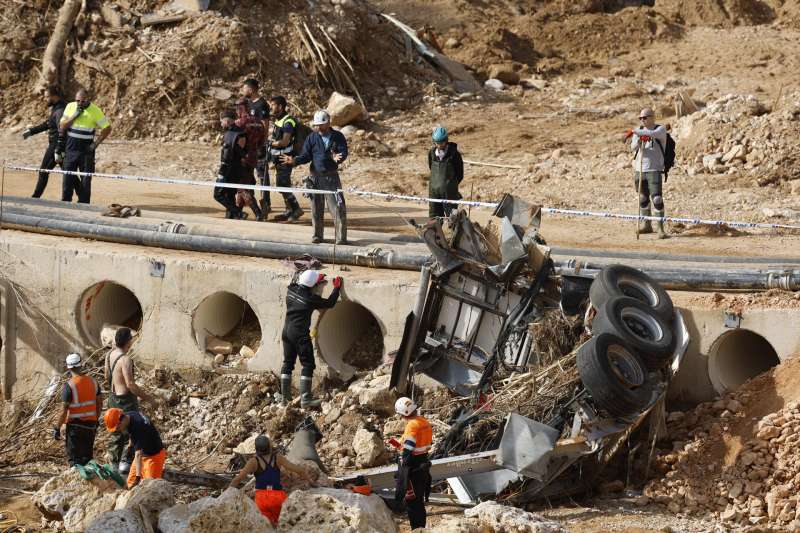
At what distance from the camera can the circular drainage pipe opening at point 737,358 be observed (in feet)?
44.1

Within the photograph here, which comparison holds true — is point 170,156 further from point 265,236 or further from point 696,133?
point 696,133

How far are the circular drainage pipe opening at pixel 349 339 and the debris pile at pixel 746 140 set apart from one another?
7252 mm

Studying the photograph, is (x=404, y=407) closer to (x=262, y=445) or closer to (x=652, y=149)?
(x=262, y=445)

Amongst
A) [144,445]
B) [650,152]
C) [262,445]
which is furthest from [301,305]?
[650,152]

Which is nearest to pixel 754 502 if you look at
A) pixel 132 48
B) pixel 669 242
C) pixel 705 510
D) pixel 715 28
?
pixel 705 510

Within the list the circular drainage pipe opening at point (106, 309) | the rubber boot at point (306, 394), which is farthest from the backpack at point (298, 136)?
the rubber boot at point (306, 394)

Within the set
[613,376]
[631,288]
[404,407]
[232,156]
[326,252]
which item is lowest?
[404,407]

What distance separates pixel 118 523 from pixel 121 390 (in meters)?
2.71

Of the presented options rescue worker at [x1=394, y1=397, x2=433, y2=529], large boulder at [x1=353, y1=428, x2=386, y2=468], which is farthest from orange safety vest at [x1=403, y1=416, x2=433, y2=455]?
large boulder at [x1=353, y1=428, x2=386, y2=468]

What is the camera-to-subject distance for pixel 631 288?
13211 millimetres

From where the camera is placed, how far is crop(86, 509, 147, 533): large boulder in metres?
10.3

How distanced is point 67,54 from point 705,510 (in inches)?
674

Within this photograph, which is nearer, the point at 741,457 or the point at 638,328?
the point at 741,457

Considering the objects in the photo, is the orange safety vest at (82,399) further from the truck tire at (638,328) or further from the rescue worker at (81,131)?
the rescue worker at (81,131)
